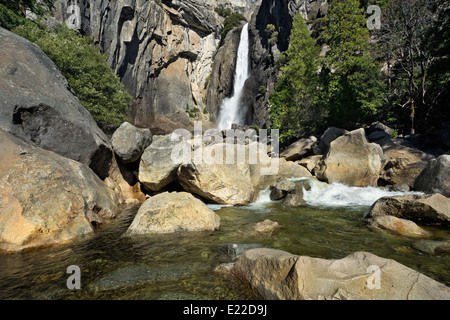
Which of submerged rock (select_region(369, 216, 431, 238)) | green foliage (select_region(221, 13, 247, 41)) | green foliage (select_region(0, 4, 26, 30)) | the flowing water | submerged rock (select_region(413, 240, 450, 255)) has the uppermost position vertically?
green foliage (select_region(221, 13, 247, 41))

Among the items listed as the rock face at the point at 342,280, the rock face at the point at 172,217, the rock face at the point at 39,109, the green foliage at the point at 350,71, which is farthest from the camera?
the green foliage at the point at 350,71

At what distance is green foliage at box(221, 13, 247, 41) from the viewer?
52.6 m

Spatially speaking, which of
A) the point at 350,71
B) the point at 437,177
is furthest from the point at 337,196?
the point at 350,71

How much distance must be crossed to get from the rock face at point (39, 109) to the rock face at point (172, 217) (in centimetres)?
392

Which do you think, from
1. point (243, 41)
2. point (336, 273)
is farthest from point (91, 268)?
point (243, 41)

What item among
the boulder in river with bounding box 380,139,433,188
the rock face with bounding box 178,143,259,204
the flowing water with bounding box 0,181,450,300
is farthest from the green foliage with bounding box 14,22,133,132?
the boulder in river with bounding box 380,139,433,188

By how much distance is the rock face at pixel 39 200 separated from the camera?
476cm

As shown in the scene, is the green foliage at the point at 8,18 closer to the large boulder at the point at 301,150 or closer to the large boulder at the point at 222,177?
the large boulder at the point at 222,177

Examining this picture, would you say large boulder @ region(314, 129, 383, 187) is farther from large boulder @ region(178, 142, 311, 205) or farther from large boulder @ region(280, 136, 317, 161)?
large boulder @ region(280, 136, 317, 161)

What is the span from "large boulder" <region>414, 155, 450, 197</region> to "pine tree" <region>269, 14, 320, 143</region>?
10.6 metres

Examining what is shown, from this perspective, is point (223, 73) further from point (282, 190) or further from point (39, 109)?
point (39, 109)

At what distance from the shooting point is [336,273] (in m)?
2.79

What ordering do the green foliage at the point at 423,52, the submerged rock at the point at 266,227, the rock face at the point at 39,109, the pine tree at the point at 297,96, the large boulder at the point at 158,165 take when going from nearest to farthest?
the submerged rock at the point at 266,227, the rock face at the point at 39,109, the large boulder at the point at 158,165, the green foliage at the point at 423,52, the pine tree at the point at 297,96

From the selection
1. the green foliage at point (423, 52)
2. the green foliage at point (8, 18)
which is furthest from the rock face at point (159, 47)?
the green foliage at point (423, 52)
